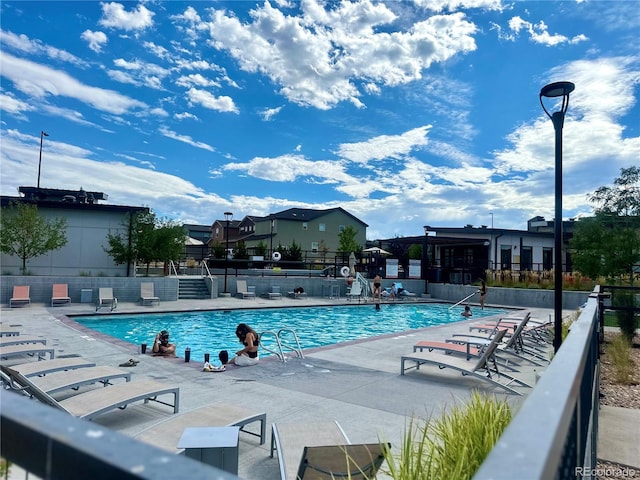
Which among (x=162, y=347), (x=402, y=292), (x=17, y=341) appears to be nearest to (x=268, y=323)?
(x=162, y=347)

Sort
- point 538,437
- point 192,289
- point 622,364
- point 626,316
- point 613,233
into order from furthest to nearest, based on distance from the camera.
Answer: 1. point 192,289
2. point 613,233
3. point 626,316
4. point 622,364
5. point 538,437

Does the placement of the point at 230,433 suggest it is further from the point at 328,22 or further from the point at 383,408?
the point at 328,22

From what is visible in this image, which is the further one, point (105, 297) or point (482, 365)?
point (105, 297)

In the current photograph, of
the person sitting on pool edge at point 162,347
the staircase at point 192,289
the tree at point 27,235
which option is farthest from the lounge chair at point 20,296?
the person sitting on pool edge at point 162,347

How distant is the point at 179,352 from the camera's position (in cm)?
1140

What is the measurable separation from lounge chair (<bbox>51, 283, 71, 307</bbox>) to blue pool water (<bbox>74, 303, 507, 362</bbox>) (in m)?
2.69

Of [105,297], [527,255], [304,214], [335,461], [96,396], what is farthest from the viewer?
[304,214]

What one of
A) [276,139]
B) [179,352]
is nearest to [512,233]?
[276,139]

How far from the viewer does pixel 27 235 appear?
17.8m

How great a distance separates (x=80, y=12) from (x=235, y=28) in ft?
15.5

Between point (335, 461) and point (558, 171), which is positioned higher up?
point (558, 171)

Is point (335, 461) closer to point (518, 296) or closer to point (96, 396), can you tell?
point (96, 396)

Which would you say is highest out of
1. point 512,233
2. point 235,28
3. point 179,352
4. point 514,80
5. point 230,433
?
point 235,28

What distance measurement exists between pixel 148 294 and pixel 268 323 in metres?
5.82
